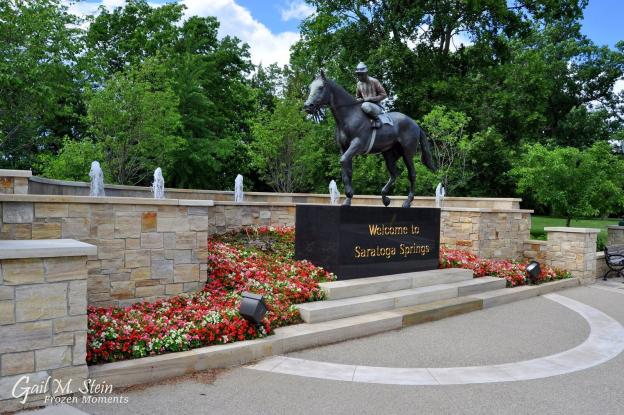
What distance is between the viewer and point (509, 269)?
11562 millimetres

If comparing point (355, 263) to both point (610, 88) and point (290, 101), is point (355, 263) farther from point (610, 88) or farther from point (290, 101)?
point (610, 88)

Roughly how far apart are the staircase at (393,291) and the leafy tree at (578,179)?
926 centimetres

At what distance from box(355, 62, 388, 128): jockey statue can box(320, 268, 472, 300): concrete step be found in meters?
3.18

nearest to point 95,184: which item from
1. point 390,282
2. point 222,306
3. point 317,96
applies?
point 317,96

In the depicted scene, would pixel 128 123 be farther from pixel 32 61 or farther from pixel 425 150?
pixel 425 150

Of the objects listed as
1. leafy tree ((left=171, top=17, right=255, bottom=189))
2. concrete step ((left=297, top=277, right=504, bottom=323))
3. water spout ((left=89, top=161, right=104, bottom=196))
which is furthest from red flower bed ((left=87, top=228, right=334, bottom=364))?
leafy tree ((left=171, top=17, right=255, bottom=189))

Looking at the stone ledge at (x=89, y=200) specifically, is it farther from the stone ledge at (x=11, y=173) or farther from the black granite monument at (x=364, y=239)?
the stone ledge at (x=11, y=173)

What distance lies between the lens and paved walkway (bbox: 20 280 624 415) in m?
4.59

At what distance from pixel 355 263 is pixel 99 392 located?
5393mm

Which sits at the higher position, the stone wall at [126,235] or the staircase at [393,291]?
the stone wall at [126,235]

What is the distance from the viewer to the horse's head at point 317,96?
900cm

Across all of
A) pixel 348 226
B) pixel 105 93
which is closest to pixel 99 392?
pixel 348 226

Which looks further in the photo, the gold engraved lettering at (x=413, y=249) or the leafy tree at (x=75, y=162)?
the leafy tree at (x=75, y=162)

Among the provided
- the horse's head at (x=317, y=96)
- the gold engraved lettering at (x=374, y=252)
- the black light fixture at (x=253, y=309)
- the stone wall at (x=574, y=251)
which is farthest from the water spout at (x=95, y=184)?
the stone wall at (x=574, y=251)
